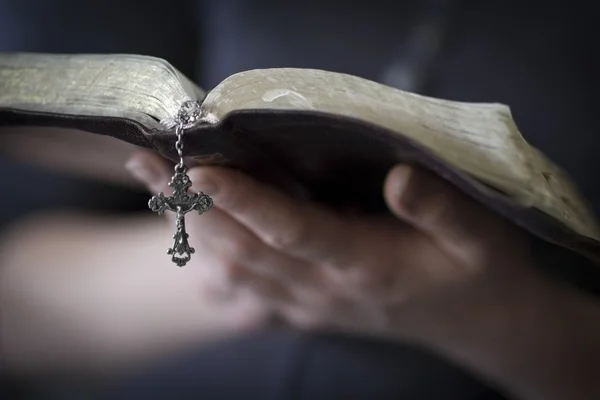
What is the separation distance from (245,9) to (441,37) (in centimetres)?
22

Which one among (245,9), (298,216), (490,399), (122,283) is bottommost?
(490,399)

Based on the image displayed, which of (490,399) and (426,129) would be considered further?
(490,399)

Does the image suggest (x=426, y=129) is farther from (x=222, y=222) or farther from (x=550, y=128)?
(x=550, y=128)

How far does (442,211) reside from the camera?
33 cm

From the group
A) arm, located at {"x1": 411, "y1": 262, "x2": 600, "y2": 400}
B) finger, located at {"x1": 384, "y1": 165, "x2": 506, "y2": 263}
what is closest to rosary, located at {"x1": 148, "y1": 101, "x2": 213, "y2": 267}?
finger, located at {"x1": 384, "y1": 165, "x2": 506, "y2": 263}

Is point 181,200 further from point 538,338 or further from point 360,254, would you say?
point 538,338

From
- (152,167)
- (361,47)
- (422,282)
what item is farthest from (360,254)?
(361,47)

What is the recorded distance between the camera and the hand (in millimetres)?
347

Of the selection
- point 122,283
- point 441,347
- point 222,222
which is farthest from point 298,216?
point 122,283

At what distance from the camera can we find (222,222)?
0.42m

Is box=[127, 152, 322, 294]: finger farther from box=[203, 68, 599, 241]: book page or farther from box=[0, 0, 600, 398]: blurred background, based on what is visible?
box=[0, 0, 600, 398]: blurred background

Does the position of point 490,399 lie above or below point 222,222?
below

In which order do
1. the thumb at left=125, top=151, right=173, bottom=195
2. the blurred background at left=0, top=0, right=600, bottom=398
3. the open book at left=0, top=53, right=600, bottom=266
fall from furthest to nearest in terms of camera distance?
the blurred background at left=0, top=0, right=600, bottom=398 < the thumb at left=125, top=151, right=173, bottom=195 < the open book at left=0, top=53, right=600, bottom=266

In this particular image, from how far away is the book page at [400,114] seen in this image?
0.88ft
